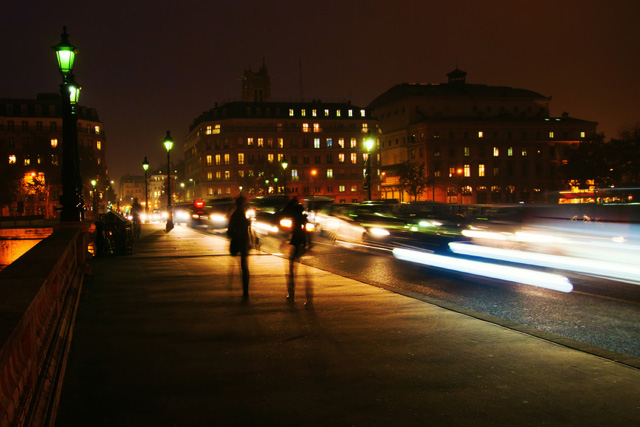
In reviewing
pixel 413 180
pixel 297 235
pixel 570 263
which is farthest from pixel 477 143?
pixel 297 235

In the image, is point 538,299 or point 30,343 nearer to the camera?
point 30,343

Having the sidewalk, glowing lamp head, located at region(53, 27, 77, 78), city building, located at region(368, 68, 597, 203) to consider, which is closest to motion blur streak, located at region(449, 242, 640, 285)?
the sidewalk

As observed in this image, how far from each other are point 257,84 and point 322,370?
404 ft

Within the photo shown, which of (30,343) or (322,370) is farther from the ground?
(30,343)

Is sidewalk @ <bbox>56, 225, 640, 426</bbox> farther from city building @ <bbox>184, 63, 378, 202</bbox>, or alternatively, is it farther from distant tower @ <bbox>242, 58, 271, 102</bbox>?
distant tower @ <bbox>242, 58, 271, 102</bbox>

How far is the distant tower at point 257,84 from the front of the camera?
124 metres

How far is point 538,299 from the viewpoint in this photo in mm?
10484

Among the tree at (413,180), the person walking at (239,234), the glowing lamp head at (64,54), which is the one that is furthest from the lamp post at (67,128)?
the tree at (413,180)

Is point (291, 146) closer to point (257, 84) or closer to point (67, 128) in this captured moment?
point (257, 84)

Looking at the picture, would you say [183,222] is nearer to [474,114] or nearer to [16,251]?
[16,251]

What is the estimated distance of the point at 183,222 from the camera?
201 feet

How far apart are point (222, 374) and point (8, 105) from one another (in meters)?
108

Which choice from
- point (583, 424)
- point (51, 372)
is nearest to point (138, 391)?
point (51, 372)

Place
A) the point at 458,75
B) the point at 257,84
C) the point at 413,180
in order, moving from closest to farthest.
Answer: the point at 413,180 < the point at 458,75 < the point at 257,84
